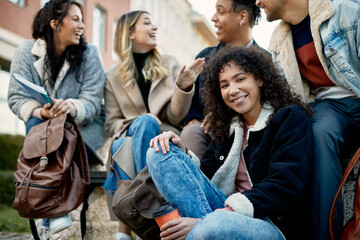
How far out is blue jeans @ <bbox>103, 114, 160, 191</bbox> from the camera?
2912 mm

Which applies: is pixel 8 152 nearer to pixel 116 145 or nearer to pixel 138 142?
pixel 116 145

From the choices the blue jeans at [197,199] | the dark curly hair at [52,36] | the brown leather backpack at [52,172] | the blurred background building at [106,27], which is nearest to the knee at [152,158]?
the blue jeans at [197,199]

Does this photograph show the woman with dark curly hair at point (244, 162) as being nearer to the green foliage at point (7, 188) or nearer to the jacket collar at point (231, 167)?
the jacket collar at point (231, 167)

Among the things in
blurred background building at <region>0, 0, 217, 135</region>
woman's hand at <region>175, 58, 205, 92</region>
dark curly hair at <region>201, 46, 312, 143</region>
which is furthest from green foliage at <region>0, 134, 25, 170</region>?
dark curly hair at <region>201, 46, 312, 143</region>

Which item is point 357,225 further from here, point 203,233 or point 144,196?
Answer: point 144,196

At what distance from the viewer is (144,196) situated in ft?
8.34

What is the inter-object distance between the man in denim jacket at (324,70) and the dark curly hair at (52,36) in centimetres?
182

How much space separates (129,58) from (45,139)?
4.12 feet

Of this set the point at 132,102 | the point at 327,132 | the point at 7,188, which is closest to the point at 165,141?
the point at 327,132

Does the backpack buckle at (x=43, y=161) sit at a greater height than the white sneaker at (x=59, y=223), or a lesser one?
greater

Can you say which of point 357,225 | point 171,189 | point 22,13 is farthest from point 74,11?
point 22,13

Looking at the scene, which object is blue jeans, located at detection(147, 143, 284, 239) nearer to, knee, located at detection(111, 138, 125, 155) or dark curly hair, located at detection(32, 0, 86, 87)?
knee, located at detection(111, 138, 125, 155)

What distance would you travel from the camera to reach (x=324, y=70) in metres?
2.70

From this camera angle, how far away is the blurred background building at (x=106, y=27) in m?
11.6
